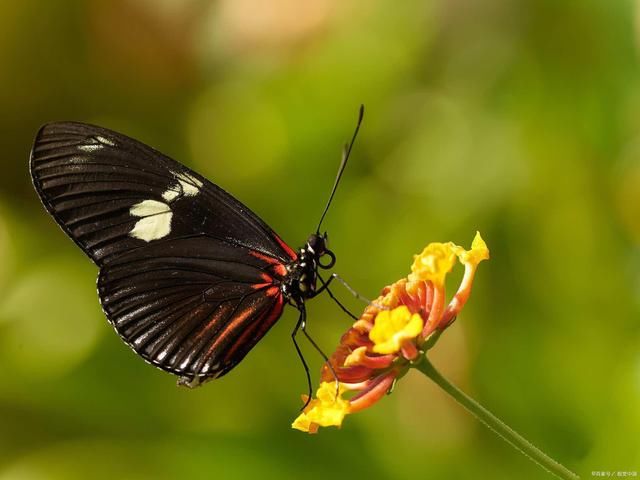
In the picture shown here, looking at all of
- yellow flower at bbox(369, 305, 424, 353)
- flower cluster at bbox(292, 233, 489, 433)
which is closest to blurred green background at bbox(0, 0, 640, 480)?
flower cluster at bbox(292, 233, 489, 433)

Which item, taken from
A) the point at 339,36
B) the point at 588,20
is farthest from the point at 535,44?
the point at 339,36

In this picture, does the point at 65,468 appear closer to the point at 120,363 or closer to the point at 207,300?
the point at 120,363

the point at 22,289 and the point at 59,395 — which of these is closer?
the point at 59,395

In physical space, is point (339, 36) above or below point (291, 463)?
above

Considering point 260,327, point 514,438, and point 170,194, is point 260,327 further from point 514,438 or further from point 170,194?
point 514,438

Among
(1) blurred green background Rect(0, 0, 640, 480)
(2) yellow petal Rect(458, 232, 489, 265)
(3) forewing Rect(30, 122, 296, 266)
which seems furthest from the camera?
(1) blurred green background Rect(0, 0, 640, 480)

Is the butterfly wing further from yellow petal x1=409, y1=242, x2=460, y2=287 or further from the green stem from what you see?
the green stem
